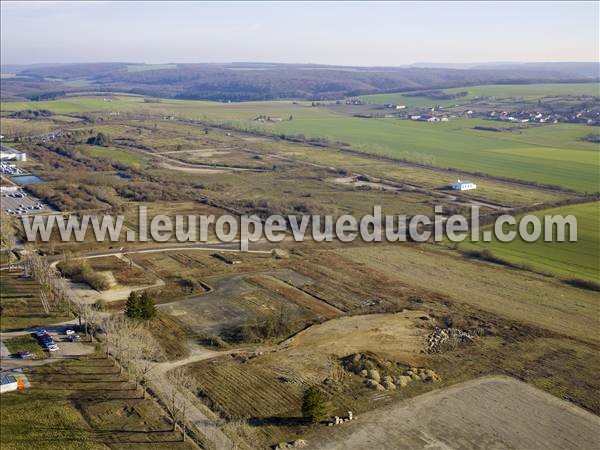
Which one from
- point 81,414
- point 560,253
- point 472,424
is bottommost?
point 472,424

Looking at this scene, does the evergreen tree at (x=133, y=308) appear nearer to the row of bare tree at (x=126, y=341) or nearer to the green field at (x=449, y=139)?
the row of bare tree at (x=126, y=341)

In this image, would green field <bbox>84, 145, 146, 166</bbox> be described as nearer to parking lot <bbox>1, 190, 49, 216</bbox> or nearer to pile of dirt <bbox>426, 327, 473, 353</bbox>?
parking lot <bbox>1, 190, 49, 216</bbox>

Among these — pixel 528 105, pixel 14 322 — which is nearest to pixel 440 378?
pixel 14 322

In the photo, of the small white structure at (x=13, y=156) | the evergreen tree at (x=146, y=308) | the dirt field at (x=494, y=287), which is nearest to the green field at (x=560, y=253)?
the dirt field at (x=494, y=287)

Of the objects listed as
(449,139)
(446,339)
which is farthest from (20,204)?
(449,139)

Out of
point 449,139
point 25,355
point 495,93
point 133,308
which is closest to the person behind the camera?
point 25,355

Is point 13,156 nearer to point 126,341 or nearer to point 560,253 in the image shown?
point 126,341
